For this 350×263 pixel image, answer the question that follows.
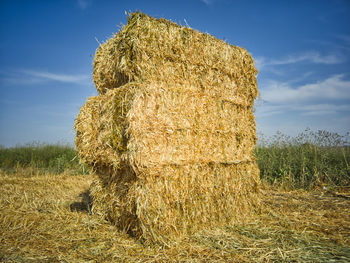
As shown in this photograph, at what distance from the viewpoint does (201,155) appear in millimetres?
4109

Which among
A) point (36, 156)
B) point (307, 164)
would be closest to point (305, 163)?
point (307, 164)

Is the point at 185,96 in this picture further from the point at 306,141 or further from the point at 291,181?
the point at 306,141

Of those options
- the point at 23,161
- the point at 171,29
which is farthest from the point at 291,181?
the point at 23,161

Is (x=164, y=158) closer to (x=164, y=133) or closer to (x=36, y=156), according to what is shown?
(x=164, y=133)

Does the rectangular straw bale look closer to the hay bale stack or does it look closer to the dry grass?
the hay bale stack

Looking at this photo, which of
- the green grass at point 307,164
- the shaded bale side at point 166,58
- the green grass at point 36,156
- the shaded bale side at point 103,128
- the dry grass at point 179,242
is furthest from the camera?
the green grass at point 36,156

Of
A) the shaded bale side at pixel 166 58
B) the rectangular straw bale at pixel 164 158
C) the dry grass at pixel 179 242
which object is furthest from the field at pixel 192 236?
the shaded bale side at pixel 166 58

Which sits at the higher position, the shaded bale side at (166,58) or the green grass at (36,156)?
the shaded bale side at (166,58)

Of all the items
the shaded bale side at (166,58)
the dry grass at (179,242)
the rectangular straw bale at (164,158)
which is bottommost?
the dry grass at (179,242)

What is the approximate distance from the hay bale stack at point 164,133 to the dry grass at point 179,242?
28 centimetres

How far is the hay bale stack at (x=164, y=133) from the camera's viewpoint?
353 centimetres

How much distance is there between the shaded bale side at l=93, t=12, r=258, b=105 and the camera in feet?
12.5

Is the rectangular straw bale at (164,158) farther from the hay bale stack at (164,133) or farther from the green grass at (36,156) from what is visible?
the green grass at (36,156)

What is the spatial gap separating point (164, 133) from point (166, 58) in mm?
1246
